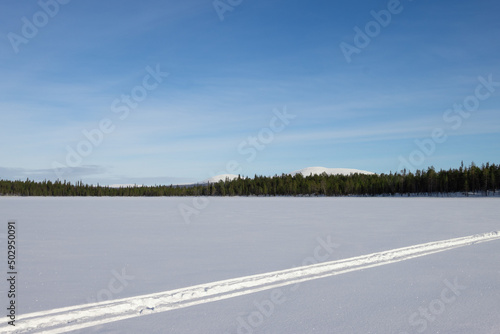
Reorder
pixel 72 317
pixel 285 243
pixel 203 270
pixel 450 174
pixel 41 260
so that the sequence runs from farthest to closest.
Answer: pixel 450 174
pixel 285 243
pixel 41 260
pixel 203 270
pixel 72 317

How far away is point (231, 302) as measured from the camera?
7.91 meters

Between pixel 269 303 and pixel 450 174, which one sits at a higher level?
pixel 450 174

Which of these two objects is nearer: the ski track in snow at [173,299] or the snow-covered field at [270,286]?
the ski track in snow at [173,299]

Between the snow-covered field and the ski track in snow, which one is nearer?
the ski track in snow

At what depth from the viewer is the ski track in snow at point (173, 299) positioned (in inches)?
261

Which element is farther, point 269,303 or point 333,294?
point 333,294

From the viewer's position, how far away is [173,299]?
805 centimetres

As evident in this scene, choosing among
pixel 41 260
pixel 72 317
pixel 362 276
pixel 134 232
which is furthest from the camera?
pixel 134 232

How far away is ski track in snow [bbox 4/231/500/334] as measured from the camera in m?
6.63

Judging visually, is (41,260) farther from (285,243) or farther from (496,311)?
(496,311)

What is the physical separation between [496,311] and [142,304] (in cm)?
649

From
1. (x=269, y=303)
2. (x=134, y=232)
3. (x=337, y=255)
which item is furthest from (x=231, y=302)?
(x=134, y=232)

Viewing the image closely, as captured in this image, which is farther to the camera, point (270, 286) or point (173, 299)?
point (270, 286)

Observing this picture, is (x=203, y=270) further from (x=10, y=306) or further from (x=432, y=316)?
(x=432, y=316)
